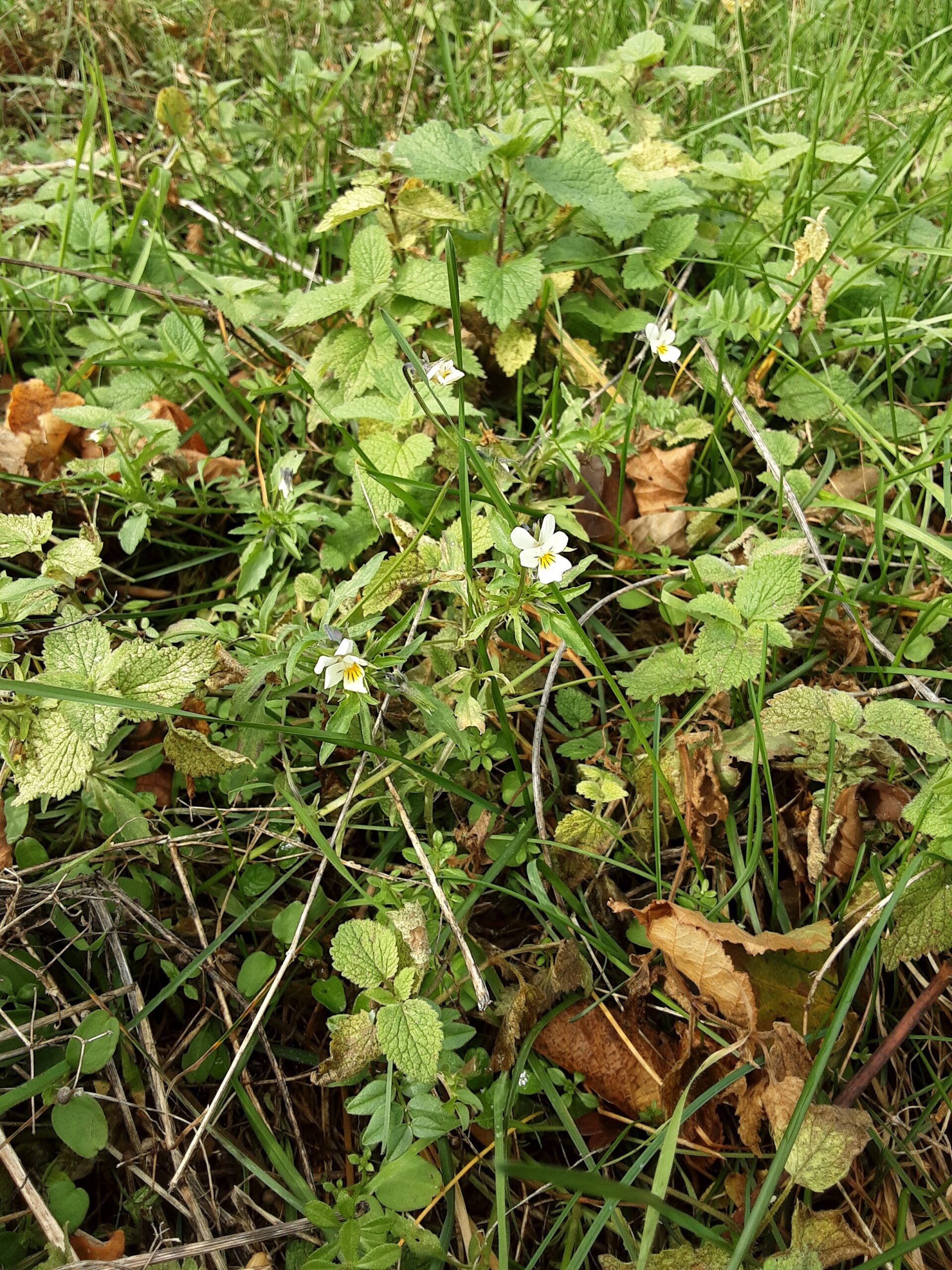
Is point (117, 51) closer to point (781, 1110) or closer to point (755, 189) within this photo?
point (755, 189)

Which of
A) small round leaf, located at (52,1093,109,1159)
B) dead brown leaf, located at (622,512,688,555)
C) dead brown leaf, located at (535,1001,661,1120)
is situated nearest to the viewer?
small round leaf, located at (52,1093,109,1159)

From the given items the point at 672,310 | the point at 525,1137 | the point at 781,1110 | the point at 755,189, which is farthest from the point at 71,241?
the point at 781,1110

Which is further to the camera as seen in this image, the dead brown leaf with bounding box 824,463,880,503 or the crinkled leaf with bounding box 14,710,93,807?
the dead brown leaf with bounding box 824,463,880,503

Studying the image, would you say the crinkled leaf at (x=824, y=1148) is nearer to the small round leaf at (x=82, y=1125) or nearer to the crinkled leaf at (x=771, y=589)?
the crinkled leaf at (x=771, y=589)

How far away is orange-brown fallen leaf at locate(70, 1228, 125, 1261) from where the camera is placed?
1.26 meters

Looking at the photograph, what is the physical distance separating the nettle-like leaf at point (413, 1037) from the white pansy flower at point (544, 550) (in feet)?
2.27

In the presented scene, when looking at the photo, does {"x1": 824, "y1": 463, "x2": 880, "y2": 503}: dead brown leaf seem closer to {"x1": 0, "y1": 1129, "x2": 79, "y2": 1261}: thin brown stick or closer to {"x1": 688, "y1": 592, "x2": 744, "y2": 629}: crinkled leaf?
{"x1": 688, "y1": 592, "x2": 744, "y2": 629}: crinkled leaf

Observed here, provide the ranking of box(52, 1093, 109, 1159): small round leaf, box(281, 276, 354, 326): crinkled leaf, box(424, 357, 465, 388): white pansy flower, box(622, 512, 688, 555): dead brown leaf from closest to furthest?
box(52, 1093, 109, 1159): small round leaf < box(424, 357, 465, 388): white pansy flower < box(622, 512, 688, 555): dead brown leaf < box(281, 276, 354, 326): crinkled leaf

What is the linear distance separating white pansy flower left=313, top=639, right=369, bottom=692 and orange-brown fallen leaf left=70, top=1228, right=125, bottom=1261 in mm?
857

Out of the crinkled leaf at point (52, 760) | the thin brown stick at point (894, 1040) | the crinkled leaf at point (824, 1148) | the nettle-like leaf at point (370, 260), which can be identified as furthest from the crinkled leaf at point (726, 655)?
the nettle-like leaf at point (370, 260)

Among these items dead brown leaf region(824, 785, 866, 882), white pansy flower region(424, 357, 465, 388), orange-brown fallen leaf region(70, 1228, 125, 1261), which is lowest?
orange-brown fallen leaf region(70, 1228, 125, 1261)

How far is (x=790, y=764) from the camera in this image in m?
1.59

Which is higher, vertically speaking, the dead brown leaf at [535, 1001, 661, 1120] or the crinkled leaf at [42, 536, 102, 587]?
the crinkled leaf at [42, 536, 102, 587]

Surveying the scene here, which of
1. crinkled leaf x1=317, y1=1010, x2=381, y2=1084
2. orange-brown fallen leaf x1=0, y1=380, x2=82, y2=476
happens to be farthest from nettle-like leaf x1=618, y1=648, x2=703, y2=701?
orange-brown fallen leaf x1=0, y1=380, x2=82, y2=476
